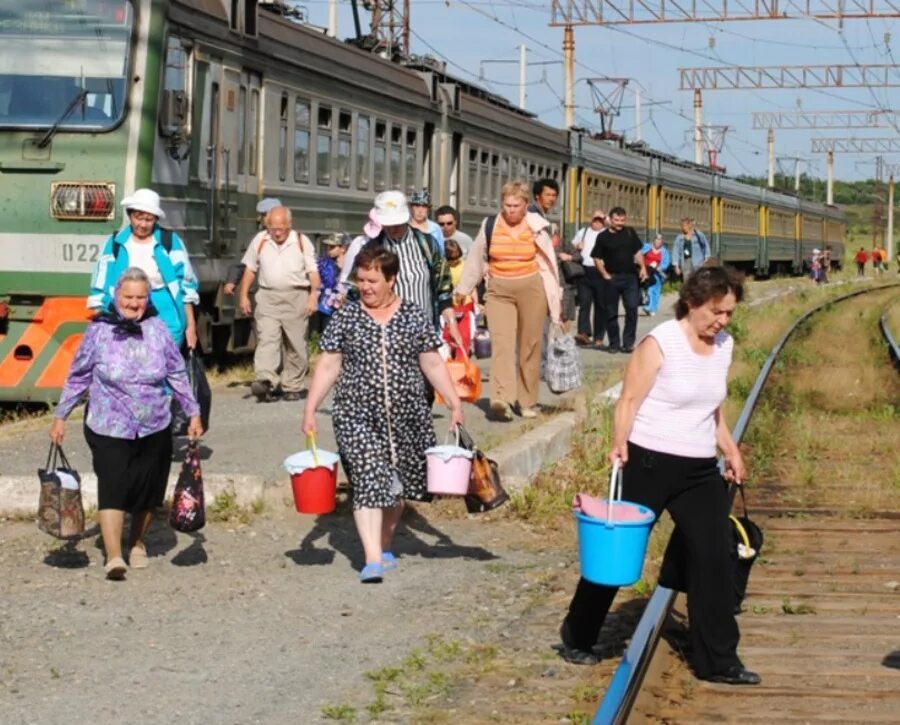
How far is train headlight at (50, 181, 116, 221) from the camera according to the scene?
14555 mm

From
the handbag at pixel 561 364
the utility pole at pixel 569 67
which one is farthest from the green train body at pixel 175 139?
the utility pole at pixel 569 67

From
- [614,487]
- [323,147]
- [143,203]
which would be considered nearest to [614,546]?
[614,487]

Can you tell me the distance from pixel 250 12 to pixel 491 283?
498cm

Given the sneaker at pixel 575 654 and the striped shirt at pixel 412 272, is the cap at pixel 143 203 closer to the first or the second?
the striped shirt at pixel 412 272

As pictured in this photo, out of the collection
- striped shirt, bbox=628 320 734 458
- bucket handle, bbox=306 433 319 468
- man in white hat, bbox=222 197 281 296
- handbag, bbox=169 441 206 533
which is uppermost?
man in white hat, bbox=222 197 281 296

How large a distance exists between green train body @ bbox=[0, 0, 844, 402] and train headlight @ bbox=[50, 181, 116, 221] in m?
0.01

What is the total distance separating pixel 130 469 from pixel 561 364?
222 inches

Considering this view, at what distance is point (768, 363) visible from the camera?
2245 cm

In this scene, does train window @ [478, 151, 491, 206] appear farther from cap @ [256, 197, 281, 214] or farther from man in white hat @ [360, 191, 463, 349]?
man in white hat @ [360, 191, 463, 349]

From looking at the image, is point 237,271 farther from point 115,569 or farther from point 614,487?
point 614,487

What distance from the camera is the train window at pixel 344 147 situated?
20.9 m

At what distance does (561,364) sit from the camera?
561 inches

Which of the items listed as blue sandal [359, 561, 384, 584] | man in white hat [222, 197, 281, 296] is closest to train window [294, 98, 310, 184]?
man in white hat [222, 197, 281, 296]

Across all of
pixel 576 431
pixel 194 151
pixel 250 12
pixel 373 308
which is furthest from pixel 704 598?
pixel 250 12
